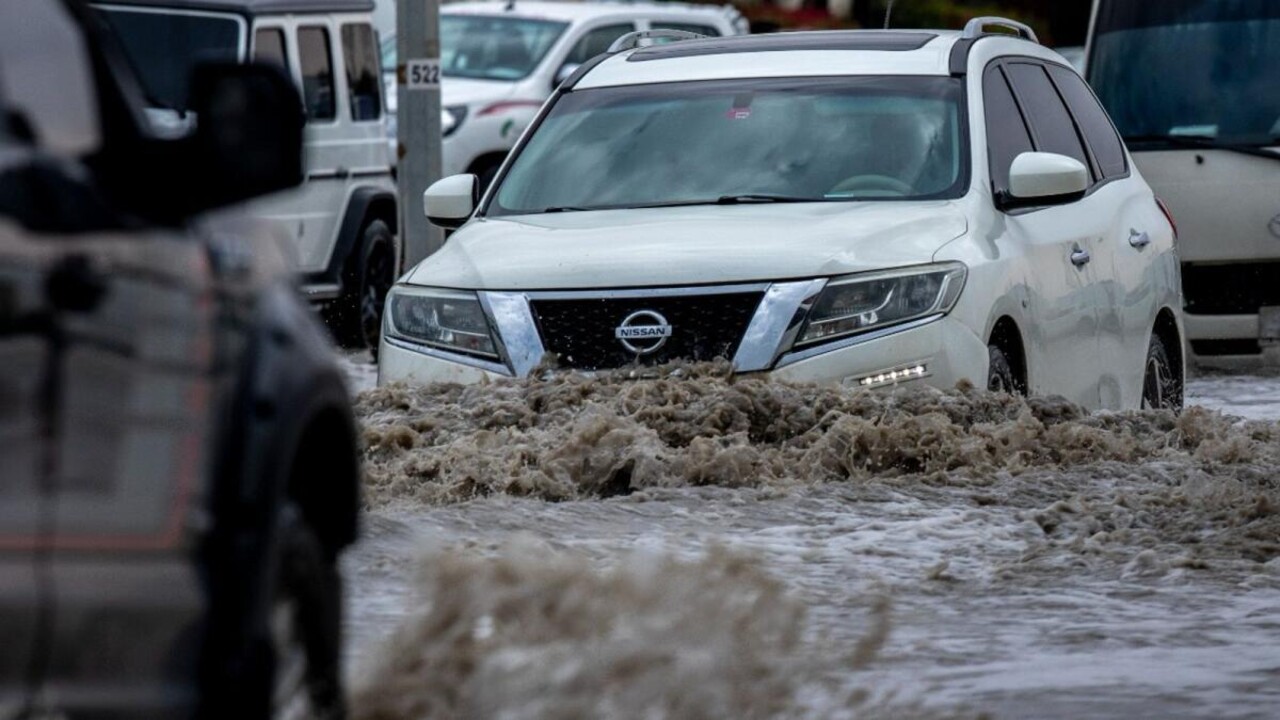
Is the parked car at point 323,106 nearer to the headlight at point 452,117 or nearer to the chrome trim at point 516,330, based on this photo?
the headlight at point 452,117

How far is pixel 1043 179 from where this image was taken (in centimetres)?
960

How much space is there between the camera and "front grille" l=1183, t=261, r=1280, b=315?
14.9 m

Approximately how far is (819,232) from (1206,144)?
6383 millimetres

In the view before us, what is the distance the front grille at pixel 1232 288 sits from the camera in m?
14.9

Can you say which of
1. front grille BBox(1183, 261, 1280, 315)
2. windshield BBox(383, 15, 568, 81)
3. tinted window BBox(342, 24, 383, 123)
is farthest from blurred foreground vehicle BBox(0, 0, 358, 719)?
windshield BBox(383, 15, 568, 81)

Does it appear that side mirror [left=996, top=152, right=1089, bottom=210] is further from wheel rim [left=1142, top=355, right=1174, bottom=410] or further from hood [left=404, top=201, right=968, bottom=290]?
wheel rim [left=1142, top=355, right=1174, bottom=410]

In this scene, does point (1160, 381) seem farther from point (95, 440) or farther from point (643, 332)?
point (95, 440)

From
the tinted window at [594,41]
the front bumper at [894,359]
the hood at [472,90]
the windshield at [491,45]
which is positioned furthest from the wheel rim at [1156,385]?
the tinted window at [594,41]

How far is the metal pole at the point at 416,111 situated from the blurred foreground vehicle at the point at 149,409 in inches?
429

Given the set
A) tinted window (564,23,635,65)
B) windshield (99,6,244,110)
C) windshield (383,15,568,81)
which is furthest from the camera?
tinted window (564,23,635,65)

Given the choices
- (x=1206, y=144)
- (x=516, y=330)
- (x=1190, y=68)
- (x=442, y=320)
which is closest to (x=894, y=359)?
(x=516, y=330)

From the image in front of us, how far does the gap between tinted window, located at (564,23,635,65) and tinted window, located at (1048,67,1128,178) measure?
1184 cm

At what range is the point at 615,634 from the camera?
4.75 m

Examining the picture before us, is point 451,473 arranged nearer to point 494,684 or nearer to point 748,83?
point 748,83
